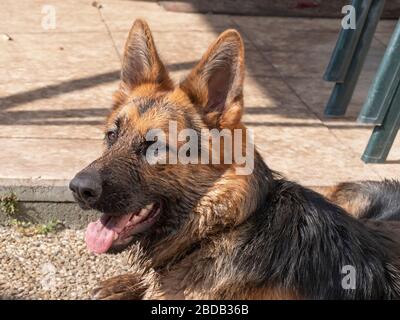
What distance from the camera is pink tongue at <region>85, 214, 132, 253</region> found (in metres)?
4.86

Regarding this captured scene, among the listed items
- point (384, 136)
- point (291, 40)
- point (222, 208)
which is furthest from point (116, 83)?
point (222, 208)

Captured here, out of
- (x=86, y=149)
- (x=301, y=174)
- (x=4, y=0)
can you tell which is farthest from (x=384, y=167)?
(x=4, y=0)

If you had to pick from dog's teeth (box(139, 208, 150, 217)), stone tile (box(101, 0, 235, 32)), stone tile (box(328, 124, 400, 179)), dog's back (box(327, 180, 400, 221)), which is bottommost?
stone tile (box(101, 0, 235, 32))

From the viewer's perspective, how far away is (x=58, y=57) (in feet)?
30.7

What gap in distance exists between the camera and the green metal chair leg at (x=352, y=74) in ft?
27.2

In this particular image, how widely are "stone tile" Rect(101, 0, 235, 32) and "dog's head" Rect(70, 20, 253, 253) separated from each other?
18.5 feet

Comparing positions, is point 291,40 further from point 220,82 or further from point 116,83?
point 220,82

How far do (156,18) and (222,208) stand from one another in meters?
6.55

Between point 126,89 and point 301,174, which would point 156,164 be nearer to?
point 126,89

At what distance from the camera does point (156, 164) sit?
479 centimetres

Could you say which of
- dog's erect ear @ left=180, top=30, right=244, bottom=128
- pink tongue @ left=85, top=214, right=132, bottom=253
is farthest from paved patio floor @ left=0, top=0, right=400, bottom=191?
dog's erect ear @ left=180, top=30, right=244, bottom=128

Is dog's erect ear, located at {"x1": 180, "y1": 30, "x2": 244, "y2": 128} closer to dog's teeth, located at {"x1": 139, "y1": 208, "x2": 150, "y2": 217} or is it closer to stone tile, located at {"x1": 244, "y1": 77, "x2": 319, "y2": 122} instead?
dog's teeth, located at {"x1": 139, "y1": 208, "x2": 150, "y2": 217}

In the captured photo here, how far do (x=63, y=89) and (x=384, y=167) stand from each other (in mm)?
3065
